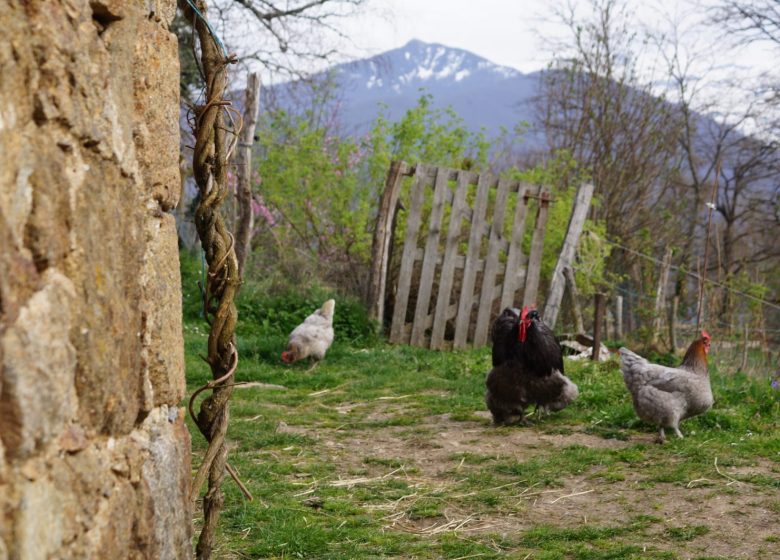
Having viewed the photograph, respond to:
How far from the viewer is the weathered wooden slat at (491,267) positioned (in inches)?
451

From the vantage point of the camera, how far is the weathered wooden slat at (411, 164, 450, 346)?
11.4m

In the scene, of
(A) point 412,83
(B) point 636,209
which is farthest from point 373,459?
(A) point 412,83

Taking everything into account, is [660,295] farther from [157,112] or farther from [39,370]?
[39,370]

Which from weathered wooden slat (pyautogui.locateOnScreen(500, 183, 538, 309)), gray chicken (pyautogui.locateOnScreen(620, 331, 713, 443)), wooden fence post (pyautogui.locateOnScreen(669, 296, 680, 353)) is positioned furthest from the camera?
weathered wooden slat (pyautogui.locateOnScreen(500, 183, 538, 309))

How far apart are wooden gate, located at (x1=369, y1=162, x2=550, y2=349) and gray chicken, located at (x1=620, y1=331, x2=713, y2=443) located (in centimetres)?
487

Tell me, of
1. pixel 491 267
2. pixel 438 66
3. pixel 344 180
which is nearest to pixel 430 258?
pixel 491 267

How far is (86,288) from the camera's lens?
1841mm

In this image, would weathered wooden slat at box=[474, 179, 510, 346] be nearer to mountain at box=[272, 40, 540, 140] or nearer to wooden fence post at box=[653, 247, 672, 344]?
wooden fence post at box=[653, 247, 672, 344]

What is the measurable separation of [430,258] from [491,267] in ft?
2.75

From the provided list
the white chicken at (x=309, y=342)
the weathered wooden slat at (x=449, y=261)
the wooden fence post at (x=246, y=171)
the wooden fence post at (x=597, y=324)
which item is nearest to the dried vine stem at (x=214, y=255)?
the white chicken at (x=309, y=342)

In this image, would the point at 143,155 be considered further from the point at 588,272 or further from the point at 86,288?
the point at 588,272

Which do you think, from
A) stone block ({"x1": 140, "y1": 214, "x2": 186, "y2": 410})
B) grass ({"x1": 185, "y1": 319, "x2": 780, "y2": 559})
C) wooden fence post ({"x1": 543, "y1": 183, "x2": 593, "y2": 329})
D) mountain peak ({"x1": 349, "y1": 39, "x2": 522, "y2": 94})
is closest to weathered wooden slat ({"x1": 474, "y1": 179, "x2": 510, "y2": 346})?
wooden fence post ({"x1": 543, "y1": 183, "x2": 593, "y2": 329})

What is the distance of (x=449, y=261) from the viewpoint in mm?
11383

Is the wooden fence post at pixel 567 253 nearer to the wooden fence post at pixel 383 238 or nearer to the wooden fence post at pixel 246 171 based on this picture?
the wooden fence post at pixel 383 238
